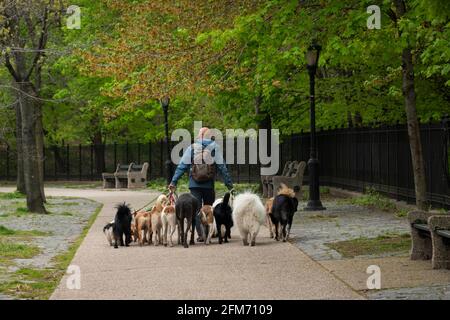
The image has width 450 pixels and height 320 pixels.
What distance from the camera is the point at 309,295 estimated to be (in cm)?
1048

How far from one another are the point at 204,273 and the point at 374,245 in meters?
3.93

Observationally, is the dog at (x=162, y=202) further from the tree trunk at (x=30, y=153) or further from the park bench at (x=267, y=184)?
the park bench at (x=267, y=184)

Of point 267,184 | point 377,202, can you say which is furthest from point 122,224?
point 267,184

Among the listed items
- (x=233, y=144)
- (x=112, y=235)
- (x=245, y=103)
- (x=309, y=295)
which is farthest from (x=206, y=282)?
(x=233, y=144)

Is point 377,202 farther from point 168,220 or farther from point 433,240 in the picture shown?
point 433,240

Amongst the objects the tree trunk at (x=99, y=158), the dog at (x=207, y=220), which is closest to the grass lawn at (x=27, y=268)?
the dog at (x=207, y=220)

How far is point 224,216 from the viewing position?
1677 cm

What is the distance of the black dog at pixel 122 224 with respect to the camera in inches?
653

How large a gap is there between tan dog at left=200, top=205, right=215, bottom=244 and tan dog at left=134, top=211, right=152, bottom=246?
0.93 metres

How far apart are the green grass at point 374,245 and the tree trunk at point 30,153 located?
1205 cm

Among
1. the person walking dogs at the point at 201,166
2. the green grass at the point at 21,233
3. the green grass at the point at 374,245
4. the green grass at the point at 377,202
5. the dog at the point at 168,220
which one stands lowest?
the green grass at the point at 21,233

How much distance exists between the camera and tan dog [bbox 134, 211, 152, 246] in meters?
16.9

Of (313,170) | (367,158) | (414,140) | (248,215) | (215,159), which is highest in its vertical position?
(414,140)

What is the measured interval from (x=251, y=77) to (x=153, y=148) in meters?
26.6
